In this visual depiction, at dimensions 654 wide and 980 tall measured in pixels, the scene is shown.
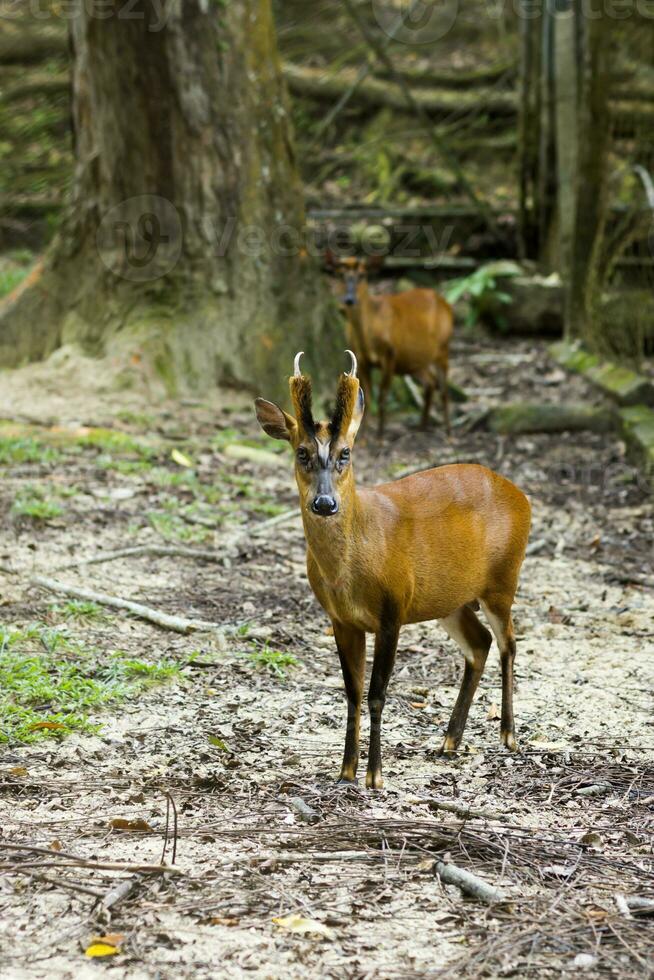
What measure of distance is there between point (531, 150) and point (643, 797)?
14258 mm

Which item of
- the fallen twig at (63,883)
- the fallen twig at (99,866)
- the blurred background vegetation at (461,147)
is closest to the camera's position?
the fallen twig at (63,883)

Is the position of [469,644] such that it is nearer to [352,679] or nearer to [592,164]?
[352,679]

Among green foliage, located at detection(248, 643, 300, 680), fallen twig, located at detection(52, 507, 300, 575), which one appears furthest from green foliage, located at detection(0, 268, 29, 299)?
green foliage, located at detection(248, 643, 300, 680)

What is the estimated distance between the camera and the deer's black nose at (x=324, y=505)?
13.3 ft

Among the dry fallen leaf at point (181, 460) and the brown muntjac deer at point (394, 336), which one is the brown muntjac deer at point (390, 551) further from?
the brown muntjac deer at point (394, 336)

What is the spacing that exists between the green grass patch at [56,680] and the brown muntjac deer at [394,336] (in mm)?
5848

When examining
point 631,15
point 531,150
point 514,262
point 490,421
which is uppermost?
point 631,15

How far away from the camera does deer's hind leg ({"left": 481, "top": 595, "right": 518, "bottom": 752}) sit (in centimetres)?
486

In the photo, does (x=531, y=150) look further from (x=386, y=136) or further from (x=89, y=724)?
(x=89, y=724)

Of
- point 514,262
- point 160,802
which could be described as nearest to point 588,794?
point 160,802

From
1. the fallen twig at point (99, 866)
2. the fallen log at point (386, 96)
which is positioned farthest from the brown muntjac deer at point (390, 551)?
the fallen log at point (386, 96)

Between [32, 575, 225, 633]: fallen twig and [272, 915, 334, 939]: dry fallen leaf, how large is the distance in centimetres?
261

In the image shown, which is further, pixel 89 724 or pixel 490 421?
pixel 490 421

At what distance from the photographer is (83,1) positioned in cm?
1080
